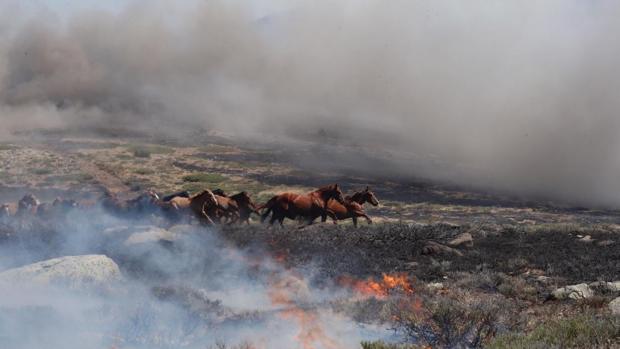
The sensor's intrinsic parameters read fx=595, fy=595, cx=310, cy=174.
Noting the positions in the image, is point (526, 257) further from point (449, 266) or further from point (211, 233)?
point (211, 233)

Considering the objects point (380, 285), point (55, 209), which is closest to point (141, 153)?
point (55, 209)

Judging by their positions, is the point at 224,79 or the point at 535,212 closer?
the point at 535,212

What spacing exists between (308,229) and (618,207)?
28.3 metres

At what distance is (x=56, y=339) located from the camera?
923 cm

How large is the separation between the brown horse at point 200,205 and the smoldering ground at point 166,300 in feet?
13.6

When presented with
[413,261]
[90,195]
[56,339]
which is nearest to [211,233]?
[413,261]

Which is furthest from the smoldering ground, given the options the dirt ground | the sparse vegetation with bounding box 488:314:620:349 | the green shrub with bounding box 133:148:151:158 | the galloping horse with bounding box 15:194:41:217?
the green shrub with bounding box 133:148:151:158

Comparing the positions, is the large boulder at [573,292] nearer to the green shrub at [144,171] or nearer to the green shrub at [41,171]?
the green shrub at [144,171]

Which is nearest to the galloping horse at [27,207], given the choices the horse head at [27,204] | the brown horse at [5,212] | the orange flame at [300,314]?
the horse head at [27,204]

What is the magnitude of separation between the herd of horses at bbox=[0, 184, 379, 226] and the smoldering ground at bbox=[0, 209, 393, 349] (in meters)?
4.15

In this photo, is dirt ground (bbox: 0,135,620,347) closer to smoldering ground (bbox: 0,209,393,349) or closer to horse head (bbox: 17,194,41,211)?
smoldering ground (bbox: 0,209,393,349)

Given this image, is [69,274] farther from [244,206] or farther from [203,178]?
[203,178]

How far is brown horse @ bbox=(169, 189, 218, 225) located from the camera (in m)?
19.2

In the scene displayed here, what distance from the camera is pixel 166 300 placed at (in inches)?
426
